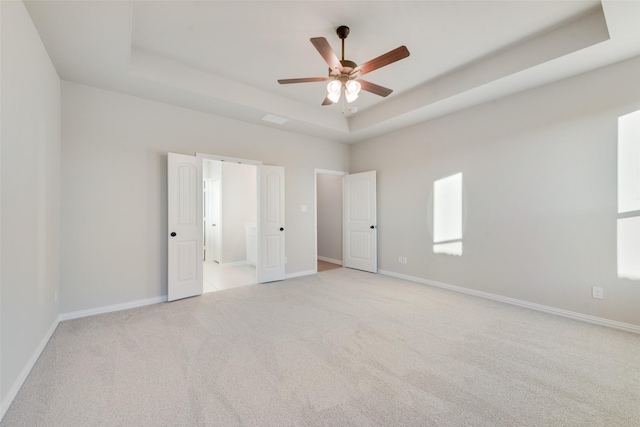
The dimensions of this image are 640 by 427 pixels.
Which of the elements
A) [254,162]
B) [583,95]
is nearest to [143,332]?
[254,162]

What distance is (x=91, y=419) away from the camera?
1.60m

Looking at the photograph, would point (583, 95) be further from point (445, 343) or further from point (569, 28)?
point (445, 343)

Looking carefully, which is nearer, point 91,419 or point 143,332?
point 91,419

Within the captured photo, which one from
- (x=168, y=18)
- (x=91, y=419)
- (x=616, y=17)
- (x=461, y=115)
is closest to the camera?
(x=91, y=419)

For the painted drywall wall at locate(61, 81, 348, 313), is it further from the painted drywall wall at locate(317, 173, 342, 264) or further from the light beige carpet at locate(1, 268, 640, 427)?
the painted drywall wall at locate(317, 173, 342, 264)

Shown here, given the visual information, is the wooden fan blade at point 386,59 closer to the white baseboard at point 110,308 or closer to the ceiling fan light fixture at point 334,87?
the ceiling fan light fixture at point 334,87

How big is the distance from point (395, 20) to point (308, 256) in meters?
3.98

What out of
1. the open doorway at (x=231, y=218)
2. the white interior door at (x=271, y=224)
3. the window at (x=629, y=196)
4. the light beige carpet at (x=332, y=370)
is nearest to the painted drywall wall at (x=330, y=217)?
the open doorway at (x=231, y=218)

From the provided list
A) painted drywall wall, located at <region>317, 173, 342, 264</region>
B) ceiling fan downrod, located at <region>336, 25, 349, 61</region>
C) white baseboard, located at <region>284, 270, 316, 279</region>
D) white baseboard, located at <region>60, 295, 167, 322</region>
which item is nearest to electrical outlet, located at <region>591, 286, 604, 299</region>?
ceiling fan downrod, located at <region>336, 25, 349, 61</region>

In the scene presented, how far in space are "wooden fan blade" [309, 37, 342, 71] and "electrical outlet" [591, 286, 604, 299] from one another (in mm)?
3622

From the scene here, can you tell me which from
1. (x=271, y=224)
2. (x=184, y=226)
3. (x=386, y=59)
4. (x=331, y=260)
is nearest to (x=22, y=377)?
(x=184, y=226)

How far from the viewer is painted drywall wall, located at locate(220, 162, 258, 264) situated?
6273 millimetres

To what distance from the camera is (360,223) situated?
5.64m

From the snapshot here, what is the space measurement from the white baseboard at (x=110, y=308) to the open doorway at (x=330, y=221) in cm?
336
